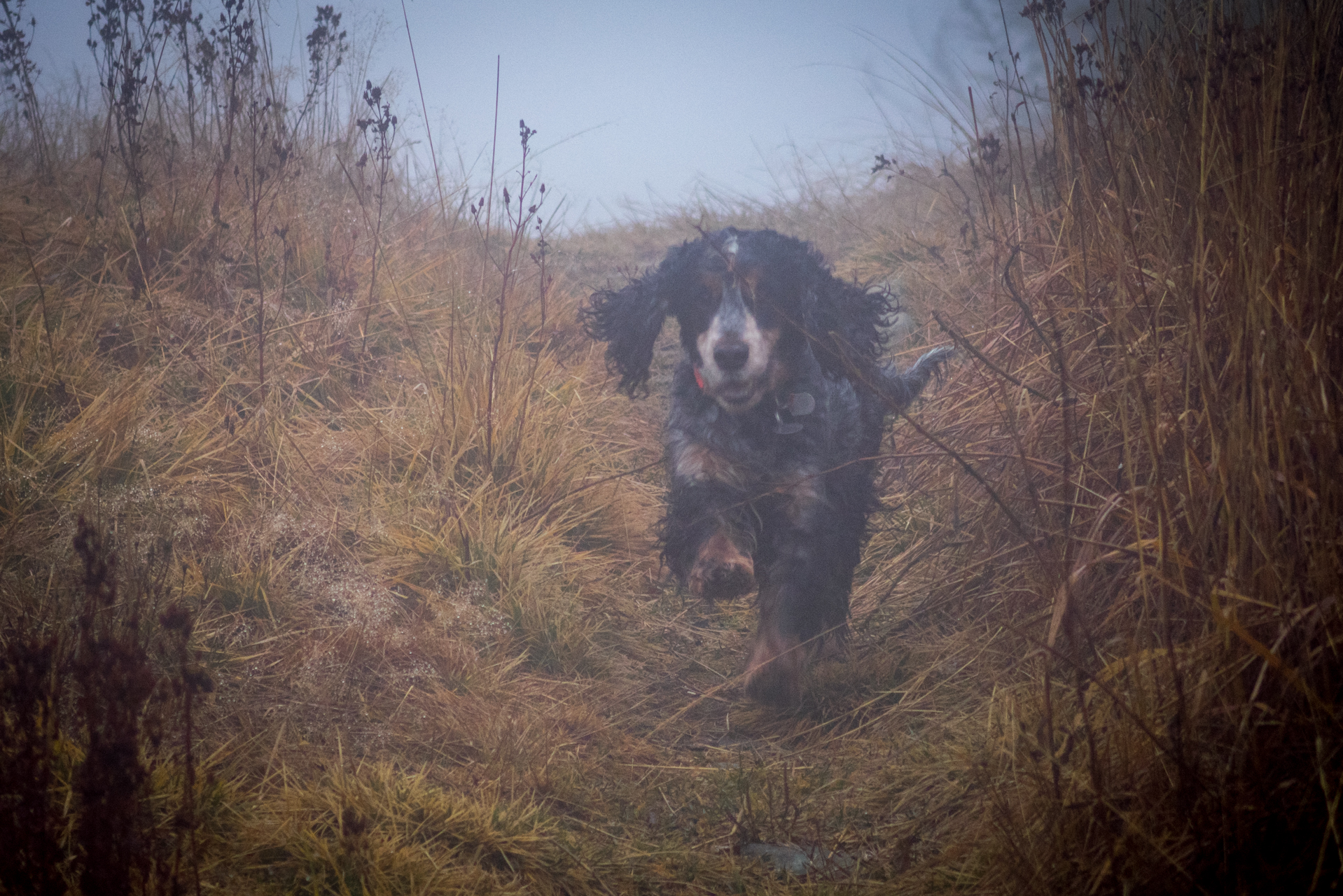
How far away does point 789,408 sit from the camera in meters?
3.19

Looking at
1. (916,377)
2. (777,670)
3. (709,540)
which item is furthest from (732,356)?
(916,377)

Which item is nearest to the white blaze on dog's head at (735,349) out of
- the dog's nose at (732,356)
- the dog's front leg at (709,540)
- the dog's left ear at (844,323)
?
the dog's nose at (732,356)

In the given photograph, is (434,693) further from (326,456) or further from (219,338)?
(219,338)

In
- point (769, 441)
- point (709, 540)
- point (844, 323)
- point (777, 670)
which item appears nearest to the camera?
point (777, 670)

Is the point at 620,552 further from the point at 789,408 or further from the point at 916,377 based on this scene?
the point at 916,377

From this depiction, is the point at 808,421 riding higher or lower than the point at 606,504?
higher

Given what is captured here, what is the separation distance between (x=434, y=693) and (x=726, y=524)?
1.16 meters

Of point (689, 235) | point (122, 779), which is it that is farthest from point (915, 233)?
point (122, 779)

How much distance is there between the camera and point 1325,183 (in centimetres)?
171

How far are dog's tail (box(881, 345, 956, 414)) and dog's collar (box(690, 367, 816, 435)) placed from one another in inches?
27.0

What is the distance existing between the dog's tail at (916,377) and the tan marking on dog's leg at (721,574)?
1.27m

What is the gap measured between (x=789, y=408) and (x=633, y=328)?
2.79 feet

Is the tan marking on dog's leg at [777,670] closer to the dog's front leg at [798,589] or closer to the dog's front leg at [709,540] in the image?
the dog's front leg at [798,589]

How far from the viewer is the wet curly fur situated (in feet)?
9.62
